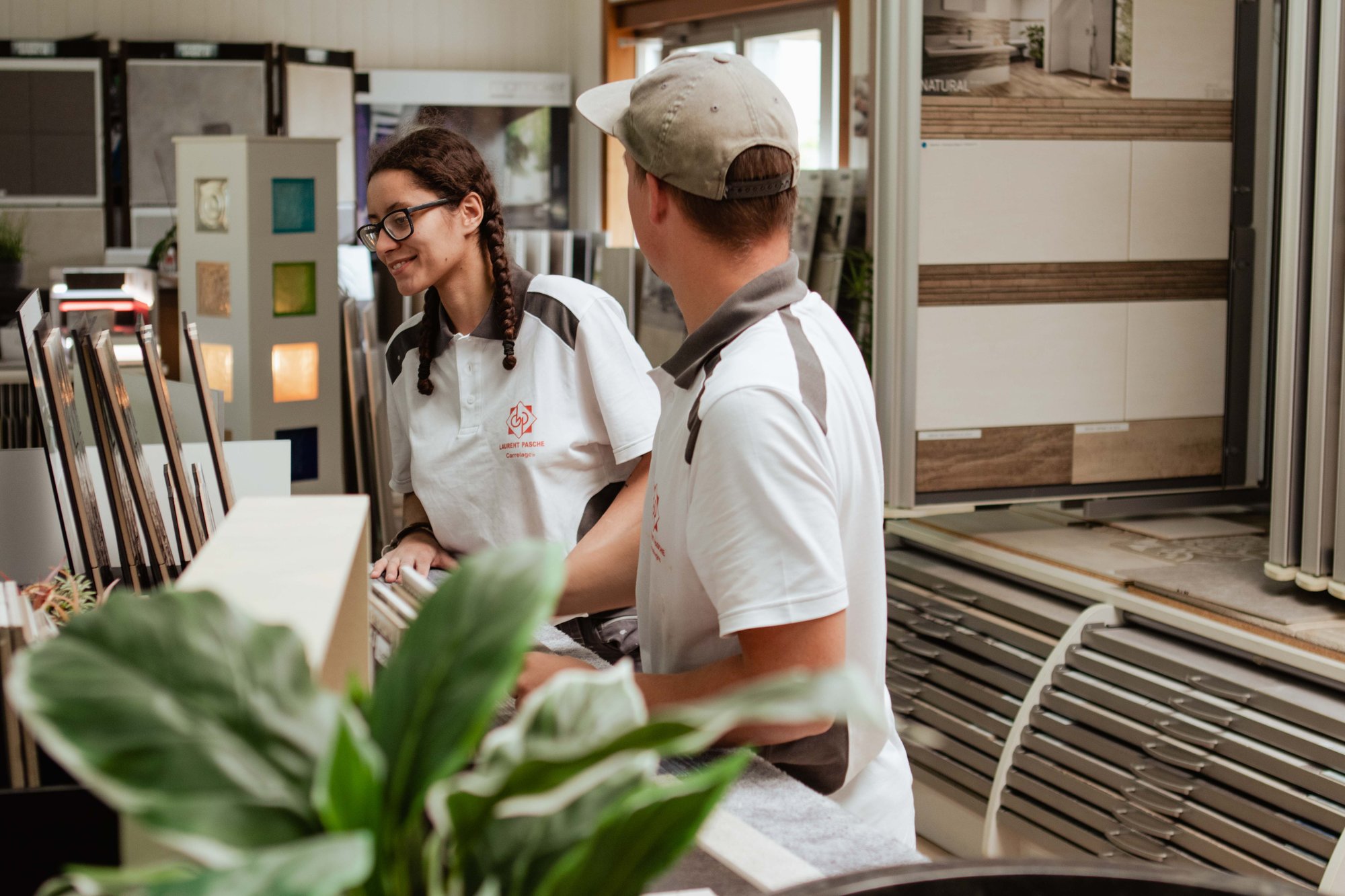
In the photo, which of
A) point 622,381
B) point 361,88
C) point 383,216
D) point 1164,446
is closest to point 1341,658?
point 1164,446

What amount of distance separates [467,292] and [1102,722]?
149 centimetres

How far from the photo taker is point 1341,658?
2203 mm

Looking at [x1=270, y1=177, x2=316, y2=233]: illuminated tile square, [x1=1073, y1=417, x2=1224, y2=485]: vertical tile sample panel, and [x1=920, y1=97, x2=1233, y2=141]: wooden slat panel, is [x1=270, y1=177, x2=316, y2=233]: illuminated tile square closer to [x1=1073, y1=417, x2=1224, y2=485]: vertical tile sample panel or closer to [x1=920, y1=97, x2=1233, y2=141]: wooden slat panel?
[x1=920, y1=97, x2=1233, y2=141]: wooden slat panel

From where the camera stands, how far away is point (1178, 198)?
120 inches

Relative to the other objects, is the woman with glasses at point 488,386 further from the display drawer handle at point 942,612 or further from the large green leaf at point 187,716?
the large green leaf at point 187,716

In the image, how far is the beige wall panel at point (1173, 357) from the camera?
3.08 m

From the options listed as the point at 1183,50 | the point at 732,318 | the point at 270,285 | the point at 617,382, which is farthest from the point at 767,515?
the point at 270,285

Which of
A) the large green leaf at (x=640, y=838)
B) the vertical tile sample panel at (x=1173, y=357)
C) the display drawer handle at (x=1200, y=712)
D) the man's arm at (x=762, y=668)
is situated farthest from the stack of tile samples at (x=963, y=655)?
the large green leaf at (x=640, y=838)

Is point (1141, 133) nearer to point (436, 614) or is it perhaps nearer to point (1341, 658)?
point (1341, 658)

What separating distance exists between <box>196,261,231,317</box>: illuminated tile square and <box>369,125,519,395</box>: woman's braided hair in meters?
3.27

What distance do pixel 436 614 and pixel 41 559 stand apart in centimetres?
142

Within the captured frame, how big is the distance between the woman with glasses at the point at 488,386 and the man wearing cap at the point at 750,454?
2.11 ft

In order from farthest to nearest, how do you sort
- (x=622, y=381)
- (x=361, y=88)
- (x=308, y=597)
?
(x=361, y=88) → (x=622, y=381) → (x=308, y=597)

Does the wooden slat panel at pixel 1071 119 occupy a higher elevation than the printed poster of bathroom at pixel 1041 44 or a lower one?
lower
